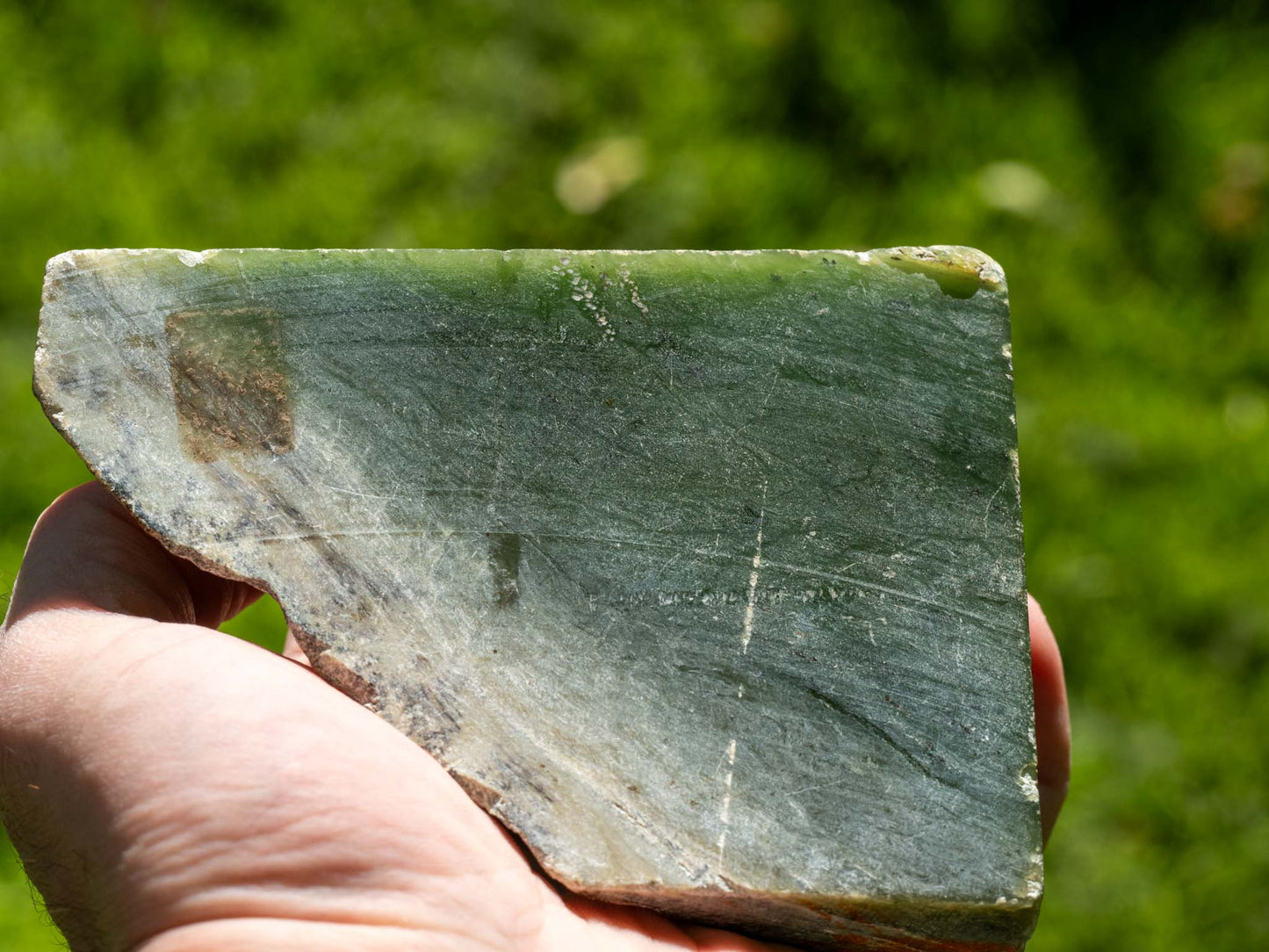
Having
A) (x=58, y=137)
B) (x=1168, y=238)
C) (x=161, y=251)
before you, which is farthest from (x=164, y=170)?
(x=1168, y=238)

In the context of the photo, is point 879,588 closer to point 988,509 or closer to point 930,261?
point 988,509

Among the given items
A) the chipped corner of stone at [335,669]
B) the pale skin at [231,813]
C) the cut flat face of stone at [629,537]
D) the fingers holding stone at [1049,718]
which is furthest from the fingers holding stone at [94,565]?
the fingers holding stone at [1049,718]

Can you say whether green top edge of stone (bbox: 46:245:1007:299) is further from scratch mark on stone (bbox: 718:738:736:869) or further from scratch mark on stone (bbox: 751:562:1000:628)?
scratch mark on stone (bbox: 718:738:736:869)

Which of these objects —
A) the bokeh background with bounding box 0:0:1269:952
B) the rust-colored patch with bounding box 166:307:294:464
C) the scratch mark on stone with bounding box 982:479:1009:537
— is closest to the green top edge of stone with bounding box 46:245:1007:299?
the rust-colored patch with bounding box 166:307:294:464

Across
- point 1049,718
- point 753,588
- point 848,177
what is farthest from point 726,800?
point 848,177

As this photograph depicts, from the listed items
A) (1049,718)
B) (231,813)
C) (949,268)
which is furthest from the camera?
(1049,718)

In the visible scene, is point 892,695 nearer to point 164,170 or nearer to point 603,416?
point 603,416
